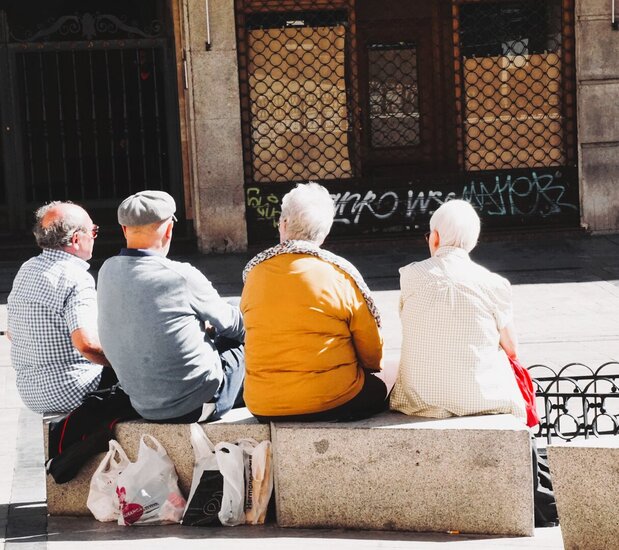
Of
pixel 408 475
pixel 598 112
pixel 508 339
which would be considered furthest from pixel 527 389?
pixel 598 112

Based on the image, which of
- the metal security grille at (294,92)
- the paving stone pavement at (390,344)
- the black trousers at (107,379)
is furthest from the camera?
the metal security grille at (294,92)

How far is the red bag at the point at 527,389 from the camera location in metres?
5.22

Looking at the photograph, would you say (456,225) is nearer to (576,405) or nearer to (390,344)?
(576,405)

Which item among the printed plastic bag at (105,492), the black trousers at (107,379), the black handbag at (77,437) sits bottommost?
the printed plastic bag at (105,492)

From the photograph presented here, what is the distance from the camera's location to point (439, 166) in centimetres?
1334

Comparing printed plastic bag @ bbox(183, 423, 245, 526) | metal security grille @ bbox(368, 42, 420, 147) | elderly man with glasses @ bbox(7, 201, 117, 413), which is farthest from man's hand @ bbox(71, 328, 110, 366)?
metal security grille @ bbox(368, 42, 420, 147)

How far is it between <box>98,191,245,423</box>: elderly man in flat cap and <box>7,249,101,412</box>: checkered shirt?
19cm

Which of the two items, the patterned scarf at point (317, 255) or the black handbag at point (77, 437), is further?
the black handbag at point (77, 437)

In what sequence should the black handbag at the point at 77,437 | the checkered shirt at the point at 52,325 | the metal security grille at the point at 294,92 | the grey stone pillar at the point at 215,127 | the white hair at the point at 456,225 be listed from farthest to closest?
1. the metal security grille at the point at 294,92
2. the grey stone pillar at the point at 215,127
3. the checkered shirt at the point at 52,325
4. the black handbag at the point at 77,437
5. the white hair at the point at 456,225

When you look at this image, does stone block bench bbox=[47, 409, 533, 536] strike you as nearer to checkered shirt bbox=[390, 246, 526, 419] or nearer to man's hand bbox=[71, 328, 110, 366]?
checkered shirt bbox=[390, 246, 526, 419]

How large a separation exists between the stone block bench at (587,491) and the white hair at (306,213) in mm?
1335

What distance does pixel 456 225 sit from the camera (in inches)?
202

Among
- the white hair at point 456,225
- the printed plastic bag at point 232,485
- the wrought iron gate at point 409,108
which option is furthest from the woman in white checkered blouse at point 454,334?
the wrought iron gate at point 409,108

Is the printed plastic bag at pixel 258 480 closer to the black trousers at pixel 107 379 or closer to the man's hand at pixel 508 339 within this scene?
the black trousers at pixel 107 379
